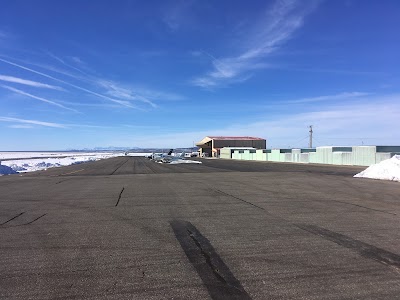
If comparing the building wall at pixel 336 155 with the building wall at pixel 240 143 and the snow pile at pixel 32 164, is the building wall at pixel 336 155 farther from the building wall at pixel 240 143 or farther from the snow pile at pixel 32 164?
the building wall at pixel 240 143

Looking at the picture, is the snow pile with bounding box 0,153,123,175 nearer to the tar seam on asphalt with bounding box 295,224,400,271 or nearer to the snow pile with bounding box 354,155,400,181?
the snow pile with bounding box 354,155,400,181

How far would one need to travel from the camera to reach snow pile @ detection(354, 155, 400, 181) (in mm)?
20438

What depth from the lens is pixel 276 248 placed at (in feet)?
20.5

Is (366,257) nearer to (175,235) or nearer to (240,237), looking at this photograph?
(240,237)

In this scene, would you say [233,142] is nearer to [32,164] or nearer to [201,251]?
[32,164]

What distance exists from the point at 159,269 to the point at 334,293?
244 centimetres

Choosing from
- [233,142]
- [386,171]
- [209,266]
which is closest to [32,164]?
[386,171]

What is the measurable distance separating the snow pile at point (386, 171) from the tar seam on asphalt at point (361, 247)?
1499 cm

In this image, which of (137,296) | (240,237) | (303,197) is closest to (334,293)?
(137,296)

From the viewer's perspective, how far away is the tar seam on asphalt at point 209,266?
435cm

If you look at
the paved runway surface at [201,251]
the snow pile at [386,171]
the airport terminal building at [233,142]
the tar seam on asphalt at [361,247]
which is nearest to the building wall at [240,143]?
the airport terminal building at [233,142]

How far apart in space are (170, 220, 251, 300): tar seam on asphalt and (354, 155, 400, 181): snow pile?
55.5 ft

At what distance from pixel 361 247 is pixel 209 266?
→ 9.56ft

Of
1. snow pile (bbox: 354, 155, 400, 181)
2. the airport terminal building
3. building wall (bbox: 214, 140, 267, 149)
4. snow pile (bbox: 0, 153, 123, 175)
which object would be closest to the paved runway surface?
snow pile (bbox: 354, 155, 400, 181)
